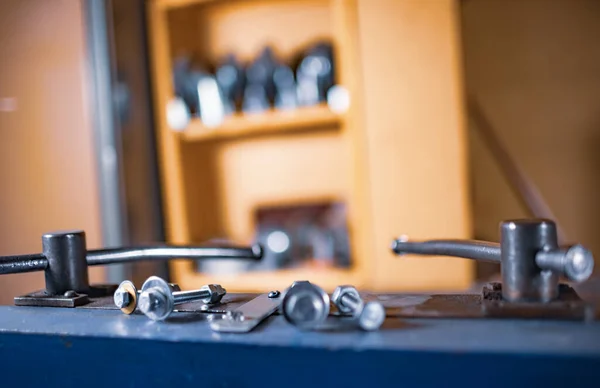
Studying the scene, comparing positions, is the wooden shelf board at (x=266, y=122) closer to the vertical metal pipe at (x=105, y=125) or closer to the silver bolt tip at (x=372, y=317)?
the vertical metal pipe at (x=105, y=125)

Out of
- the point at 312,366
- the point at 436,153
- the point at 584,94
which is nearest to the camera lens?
the point at 312,366

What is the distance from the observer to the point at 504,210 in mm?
2451

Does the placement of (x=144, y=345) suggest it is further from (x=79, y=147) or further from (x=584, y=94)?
(x=584, y=94)

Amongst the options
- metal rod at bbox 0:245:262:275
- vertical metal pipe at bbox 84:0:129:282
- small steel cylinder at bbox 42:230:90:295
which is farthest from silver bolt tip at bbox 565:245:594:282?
vertical metal pipe at bbox 84:0:129:282

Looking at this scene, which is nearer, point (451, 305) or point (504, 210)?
point (451, 305)

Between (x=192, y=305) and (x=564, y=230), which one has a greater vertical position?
(x=192, y=305)

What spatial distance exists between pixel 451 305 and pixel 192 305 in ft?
0.99

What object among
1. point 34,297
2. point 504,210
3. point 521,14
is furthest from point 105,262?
point 521,14

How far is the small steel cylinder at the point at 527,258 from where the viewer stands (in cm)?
52

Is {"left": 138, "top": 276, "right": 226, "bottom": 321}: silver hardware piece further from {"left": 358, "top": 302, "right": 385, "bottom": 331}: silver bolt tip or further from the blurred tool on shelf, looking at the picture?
the blurred tool on shelf

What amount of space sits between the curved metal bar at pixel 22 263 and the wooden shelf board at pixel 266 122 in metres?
1.49

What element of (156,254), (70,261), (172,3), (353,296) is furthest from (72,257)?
(172,3)

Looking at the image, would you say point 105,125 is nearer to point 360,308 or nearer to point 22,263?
point 22,263

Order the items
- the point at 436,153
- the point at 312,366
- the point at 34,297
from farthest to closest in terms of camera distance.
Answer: the point at 436,153, the point at 34,297, the point at 312,366
